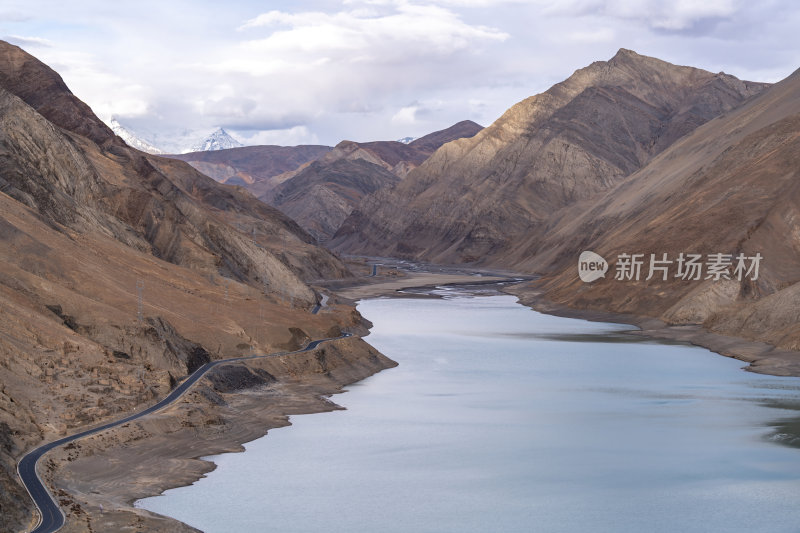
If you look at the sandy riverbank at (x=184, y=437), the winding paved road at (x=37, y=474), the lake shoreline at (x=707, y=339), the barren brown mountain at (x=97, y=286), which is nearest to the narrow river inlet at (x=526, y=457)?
the sandy riverbank at (x=184, y=437)

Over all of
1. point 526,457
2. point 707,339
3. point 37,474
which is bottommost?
point 37,474

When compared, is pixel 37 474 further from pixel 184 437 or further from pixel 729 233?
pixel 729 233

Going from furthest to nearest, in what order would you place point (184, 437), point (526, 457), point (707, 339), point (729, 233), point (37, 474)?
point (729, 233), point (707, 339), point (184, 437), point (526, 457), point (37, 474)

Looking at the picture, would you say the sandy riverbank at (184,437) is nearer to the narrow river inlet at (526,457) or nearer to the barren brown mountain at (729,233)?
the narrow river inlet at (526,457)

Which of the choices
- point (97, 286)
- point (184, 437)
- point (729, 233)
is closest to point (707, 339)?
point (729, 233)

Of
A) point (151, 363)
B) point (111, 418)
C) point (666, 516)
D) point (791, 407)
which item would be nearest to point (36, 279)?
point (151, 363)

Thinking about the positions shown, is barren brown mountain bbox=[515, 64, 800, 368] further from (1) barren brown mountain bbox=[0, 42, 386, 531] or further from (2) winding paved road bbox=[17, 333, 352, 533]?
(2) winding paved road bbox=[17, 333, 352, 533]
